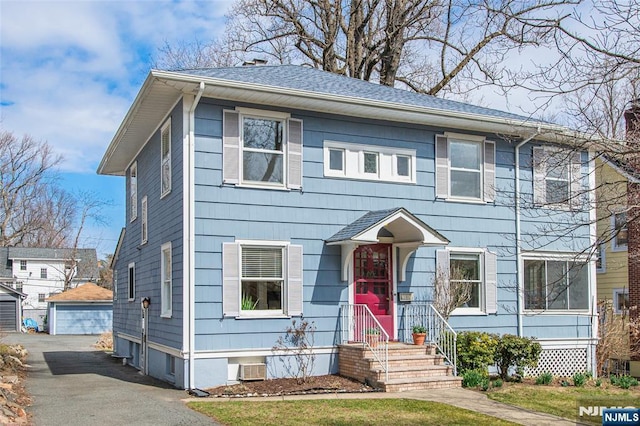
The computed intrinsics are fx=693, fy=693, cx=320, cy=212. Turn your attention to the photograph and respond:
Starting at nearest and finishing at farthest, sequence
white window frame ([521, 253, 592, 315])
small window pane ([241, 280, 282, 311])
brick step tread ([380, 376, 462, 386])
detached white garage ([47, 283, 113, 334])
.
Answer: brick step tread ([380, 376, 462, 386]) < small window pane ([241, 280, 282, 311]) < white window frame ([521, 253, 592, 315]) < detached white garage ([47, 283, 113, 334])

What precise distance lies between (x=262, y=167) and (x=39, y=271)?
4736cm

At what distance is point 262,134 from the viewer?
14.0 meters

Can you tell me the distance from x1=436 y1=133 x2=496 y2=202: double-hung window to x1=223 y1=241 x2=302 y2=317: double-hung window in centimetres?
408

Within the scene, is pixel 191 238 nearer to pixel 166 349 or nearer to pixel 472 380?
pixel 166 349

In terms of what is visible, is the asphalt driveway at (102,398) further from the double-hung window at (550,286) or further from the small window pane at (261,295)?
the double-hung window at (550,286)

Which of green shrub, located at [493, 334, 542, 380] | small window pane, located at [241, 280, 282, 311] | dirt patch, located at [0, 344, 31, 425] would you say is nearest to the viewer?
dirt patch, located at [0, 344, 31, 425]

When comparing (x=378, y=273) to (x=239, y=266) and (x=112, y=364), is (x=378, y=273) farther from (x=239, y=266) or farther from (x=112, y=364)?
(x=112, y=364)

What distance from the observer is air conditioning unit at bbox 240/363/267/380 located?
43.3 ft

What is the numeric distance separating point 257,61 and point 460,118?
5.70 metres

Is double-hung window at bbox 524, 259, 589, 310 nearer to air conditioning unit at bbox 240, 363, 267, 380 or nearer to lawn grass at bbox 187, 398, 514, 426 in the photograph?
lawn grass at bbox 187, 398, 514, 426

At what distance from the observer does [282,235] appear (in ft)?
45.6

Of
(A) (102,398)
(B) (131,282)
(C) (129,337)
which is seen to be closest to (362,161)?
(A) (102,398)

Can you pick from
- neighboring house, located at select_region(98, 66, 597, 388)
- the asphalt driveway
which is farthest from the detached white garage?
neighboring house, located at select_region(98, 66, 597, 388)

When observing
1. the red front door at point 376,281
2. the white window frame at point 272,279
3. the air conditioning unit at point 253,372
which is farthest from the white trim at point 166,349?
the red front door at point 376,281
